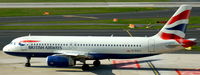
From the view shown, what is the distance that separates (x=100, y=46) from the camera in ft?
131

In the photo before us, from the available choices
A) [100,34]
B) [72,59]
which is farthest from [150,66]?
[100,34]

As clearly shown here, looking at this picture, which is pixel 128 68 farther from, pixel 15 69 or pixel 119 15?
pixel 119 15

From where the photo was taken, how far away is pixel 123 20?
271ft

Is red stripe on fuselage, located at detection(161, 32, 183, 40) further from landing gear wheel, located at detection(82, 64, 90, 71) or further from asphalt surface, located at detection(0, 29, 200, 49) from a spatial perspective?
asphalt surface, located at detection(0, 29, 200, 49)

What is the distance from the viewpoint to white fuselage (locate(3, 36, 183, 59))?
39.3m

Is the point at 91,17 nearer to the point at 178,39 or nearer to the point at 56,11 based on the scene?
the point at 56,11

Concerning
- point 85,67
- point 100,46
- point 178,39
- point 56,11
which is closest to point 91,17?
point 56,11

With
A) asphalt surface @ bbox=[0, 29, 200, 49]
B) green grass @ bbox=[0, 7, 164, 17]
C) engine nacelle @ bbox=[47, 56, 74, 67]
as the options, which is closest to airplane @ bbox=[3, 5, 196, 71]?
engine nacelle @ bbox=[47, 56, 74, 67]

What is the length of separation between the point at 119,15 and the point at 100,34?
86.0ft

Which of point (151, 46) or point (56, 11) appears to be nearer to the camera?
point (151, 46)

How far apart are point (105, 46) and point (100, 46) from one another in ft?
1.70

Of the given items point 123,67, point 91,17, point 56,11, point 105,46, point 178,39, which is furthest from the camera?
point 56,11

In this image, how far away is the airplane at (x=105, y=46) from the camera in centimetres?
3859

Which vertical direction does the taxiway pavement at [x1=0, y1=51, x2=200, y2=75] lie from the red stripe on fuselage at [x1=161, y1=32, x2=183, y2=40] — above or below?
below
